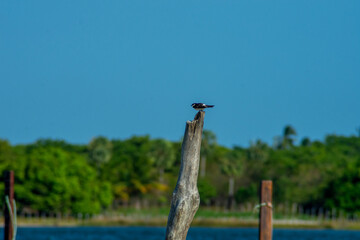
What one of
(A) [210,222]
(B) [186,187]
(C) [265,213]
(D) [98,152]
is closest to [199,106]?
(B) [186,187]

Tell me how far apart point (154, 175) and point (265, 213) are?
98.2m

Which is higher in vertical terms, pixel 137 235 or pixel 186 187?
pixel 186 187

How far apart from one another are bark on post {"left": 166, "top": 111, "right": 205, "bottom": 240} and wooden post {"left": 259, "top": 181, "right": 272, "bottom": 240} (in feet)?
15.5

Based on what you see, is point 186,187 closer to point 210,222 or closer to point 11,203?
point 11,203

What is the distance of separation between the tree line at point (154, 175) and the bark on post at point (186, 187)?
76495 millimetres

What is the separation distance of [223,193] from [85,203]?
31269 millimetres

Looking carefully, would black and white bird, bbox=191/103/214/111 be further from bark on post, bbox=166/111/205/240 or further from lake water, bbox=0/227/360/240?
lake water, bbox=0/227/360/240

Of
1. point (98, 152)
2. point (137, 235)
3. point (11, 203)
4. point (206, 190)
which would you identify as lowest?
point (137, 235)

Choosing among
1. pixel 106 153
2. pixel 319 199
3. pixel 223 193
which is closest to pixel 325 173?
pixel 319 199

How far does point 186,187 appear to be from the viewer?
10547mm

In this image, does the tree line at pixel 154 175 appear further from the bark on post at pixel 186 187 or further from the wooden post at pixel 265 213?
the bark on post at pixel 186 187

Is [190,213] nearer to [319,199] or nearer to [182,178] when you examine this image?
[182,178]

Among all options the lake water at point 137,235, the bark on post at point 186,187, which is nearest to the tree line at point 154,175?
the lake water at point 137,235

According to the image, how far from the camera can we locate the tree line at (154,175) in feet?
287
